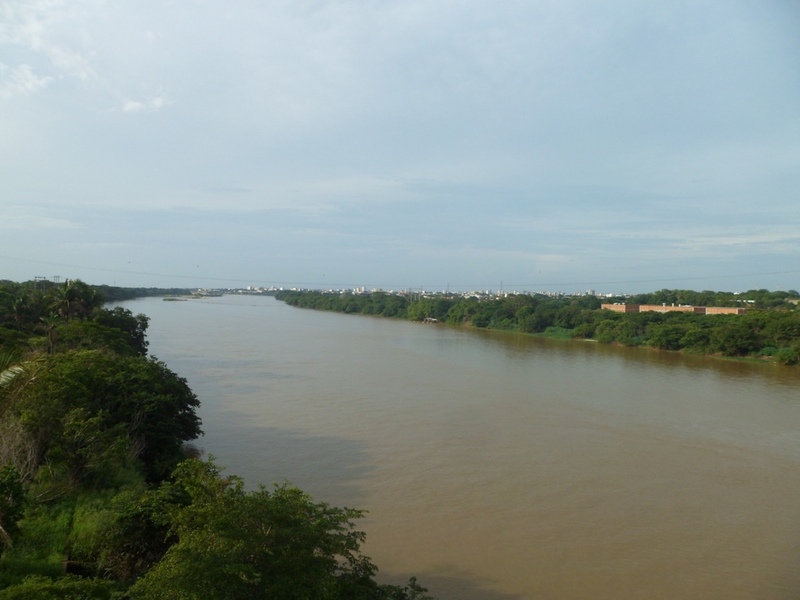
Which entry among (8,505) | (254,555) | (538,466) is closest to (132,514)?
(8,505)

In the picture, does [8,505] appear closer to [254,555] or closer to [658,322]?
[254,555]

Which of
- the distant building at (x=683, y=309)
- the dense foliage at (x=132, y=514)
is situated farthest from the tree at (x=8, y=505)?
the distant building at (x=683, y=309)

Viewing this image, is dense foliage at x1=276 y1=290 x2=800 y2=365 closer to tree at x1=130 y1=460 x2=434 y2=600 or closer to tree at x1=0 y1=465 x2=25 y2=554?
tree at x1=130 y1=460 x2=434 y2=600

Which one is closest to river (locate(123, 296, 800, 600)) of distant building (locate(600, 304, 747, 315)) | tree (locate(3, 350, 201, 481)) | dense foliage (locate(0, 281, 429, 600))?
tree (locate(3, 350, 201, 481))

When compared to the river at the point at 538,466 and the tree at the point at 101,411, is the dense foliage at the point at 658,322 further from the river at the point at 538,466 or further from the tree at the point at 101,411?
the tree at the point at 101,411

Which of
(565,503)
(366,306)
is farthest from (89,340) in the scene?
(366,306)
